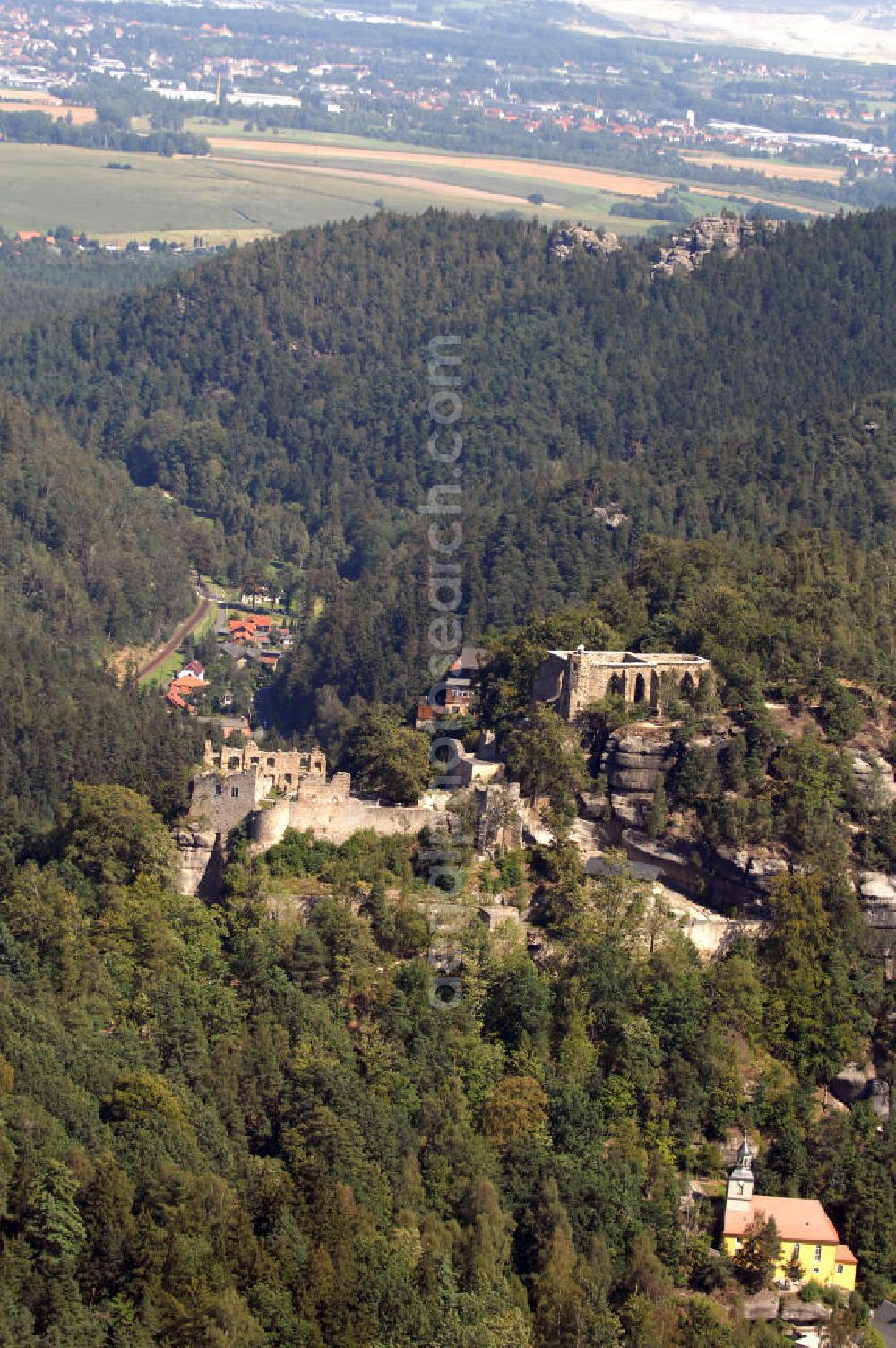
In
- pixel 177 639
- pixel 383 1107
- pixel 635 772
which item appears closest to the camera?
pixel 383 1107

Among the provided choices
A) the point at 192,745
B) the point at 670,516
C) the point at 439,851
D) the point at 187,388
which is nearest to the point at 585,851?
the point at 439,851

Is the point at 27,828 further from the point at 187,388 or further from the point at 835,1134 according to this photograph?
the point at 187,388

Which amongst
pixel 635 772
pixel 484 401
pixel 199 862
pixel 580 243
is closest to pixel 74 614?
pixel 484 401

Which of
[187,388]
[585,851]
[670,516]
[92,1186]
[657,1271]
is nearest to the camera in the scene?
[92,1186]

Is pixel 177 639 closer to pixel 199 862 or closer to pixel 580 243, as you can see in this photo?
pixel 199 862

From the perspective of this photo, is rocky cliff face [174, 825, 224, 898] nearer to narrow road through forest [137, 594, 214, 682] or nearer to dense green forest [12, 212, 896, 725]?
dense green forest [12, 212, 896, 725]

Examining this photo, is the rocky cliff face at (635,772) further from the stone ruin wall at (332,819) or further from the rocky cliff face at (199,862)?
the rocky cliff face at (199,862)
